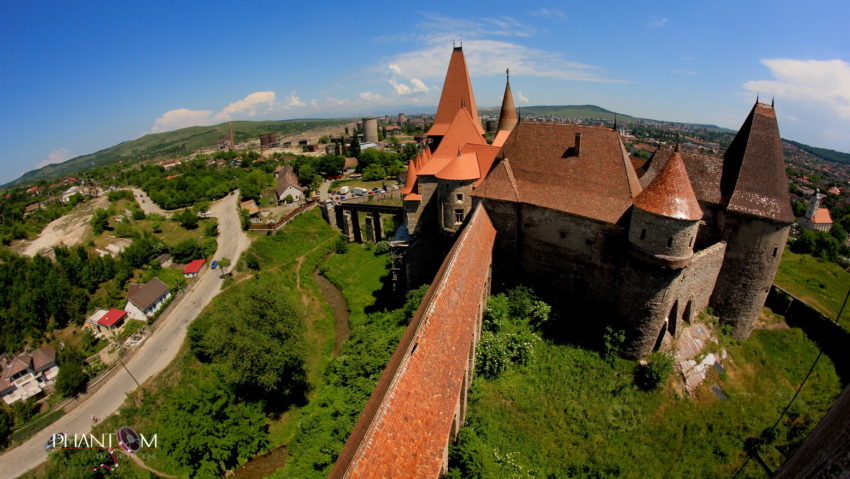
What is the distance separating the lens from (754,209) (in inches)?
746

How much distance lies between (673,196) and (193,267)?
50.1 m

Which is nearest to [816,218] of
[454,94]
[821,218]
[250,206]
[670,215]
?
[821,218]

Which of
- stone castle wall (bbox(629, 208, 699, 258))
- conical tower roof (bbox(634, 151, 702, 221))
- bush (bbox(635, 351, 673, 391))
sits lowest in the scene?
bush (bbox(635, 351, 673, 391))

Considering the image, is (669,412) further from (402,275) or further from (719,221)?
(402,275)

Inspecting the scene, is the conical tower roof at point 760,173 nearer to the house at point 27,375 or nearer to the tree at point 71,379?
the tree at point 71,379

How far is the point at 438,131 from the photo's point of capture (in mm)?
33656

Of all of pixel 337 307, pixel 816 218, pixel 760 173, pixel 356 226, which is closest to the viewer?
pixel 760 173

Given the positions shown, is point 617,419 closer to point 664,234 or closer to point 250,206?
point 664,234

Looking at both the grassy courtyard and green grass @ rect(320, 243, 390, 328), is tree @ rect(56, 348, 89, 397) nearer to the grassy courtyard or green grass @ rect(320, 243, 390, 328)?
green grass @ rect(320, 243, 390, 328)

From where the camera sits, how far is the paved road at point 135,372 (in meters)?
25.7

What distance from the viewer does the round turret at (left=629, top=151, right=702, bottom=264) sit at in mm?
16125

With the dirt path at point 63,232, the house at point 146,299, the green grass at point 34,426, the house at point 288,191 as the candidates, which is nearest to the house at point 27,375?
the green grass at point 34,426

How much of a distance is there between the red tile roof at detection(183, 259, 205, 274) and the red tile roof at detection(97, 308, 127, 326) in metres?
7.53

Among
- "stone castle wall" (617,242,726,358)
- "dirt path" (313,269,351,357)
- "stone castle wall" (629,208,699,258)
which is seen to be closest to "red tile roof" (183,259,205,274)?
"dirt path" (313,269,351,357)
